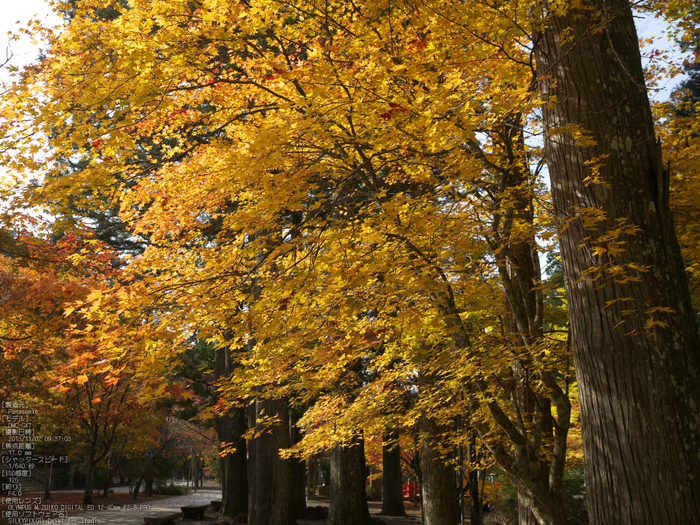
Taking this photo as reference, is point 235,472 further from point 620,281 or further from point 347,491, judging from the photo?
point 620,281

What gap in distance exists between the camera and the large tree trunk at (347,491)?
441 inches

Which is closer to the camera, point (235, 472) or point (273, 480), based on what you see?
point (273, 480)

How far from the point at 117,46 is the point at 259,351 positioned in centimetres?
318

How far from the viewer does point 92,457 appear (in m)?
16.8

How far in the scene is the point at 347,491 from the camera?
11.3 meters

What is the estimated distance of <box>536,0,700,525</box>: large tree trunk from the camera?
10.2 feet

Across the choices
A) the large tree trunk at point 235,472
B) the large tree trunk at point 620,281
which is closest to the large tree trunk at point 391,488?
the large tree trunk at point 235,472

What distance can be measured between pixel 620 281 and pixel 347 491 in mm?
9799

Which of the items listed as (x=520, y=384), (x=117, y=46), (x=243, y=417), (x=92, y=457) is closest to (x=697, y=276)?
(x=520, y=384)

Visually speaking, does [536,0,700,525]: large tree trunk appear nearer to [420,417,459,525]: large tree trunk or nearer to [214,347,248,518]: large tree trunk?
[420,417,459,525]: large tree trunk

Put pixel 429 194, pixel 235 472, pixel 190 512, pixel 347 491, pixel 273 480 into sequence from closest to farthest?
pixel 429 194 < pixel 347 491 < pixel 273 480 < pixel 190 512 < pixel 235 472

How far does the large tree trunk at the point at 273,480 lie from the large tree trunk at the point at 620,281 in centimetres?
889

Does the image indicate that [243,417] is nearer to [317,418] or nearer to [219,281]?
[317,418]

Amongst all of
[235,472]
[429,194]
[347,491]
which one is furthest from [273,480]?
[429,194]
